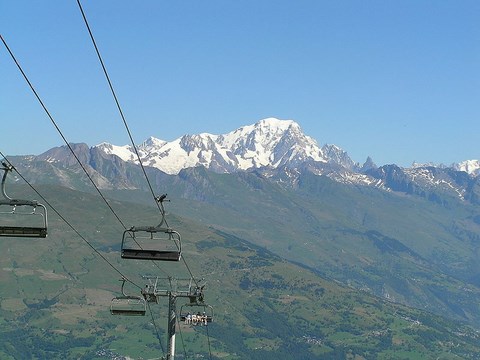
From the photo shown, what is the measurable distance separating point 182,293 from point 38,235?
18795 millimetres

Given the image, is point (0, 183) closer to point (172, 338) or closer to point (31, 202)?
point (31, 202)

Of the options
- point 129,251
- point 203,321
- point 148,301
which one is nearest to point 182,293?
point 148,301

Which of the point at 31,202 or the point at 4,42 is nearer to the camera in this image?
the point at 4,42

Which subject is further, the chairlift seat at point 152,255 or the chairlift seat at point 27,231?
the chairlift seat at point 152,255

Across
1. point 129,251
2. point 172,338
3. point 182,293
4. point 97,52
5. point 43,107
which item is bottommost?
point 172,338

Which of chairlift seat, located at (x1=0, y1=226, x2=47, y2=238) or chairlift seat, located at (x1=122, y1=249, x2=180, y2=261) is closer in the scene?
chairlift seat, located at (x1=0, y1=226, x2=47, y2=238)

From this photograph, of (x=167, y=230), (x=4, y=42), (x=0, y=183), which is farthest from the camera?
(x=167, y=230)

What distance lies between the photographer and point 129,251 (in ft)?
114

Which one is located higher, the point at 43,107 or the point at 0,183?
the point at 43,107

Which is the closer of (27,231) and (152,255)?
(27,231)

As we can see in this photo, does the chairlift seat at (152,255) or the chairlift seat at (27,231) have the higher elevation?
the chairlift seat at (27,231)

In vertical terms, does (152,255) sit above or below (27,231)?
below

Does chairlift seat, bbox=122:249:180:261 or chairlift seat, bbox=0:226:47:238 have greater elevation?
chairlift seat, bbox=0:226:47:238

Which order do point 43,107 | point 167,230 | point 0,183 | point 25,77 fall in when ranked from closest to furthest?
1. point 25,77
2. point 43,107
3. point 0,183
4. point 167,230
